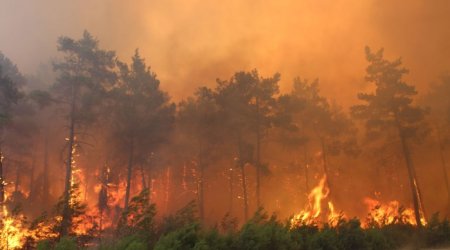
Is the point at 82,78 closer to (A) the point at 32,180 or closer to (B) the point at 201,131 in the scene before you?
(B) the point at 201,131

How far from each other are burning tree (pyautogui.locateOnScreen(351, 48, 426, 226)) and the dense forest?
3.4 inches

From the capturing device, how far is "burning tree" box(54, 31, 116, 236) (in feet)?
85.0

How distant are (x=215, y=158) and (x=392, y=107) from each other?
657 inches

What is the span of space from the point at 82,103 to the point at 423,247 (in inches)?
881

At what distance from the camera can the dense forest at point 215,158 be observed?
13.4 metres

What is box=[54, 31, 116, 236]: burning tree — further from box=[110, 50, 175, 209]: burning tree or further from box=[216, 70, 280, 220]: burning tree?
box=[216, 70, 280, 220]: burning tree

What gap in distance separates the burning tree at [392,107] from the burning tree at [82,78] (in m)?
20.1

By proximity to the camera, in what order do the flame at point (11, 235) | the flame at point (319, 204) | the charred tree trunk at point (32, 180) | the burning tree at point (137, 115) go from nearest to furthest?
the flame at point (11, 235)
the burning tree at point (137, 115)
the flame at point (319, 204)
the charred tree trunk at point (32, 180)

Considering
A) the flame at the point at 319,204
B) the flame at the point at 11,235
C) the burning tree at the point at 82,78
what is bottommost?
the flame at the point at 11,235

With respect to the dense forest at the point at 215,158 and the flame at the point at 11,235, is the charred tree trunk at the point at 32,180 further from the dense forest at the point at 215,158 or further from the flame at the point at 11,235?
the flame at the point at 11,235

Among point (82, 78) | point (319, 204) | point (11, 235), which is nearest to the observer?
point (11, 235)

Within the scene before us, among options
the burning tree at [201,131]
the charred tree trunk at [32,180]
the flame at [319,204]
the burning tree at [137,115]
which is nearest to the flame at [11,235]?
the burning tree at [137,115]

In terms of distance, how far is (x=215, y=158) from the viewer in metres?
37.1

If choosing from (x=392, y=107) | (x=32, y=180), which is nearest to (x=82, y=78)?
(x=32, y=180)
